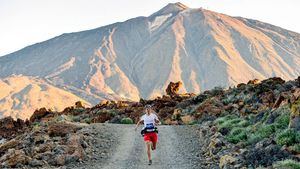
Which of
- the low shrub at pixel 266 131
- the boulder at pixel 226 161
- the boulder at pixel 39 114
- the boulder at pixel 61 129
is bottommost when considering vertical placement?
the boulder at pixel 226 161

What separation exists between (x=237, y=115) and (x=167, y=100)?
1739 centimetres

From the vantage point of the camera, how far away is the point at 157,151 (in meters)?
21.3

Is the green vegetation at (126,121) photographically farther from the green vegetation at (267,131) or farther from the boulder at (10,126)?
the green vegetation at (267,131)

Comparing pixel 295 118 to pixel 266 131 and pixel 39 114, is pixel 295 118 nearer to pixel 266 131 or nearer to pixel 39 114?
pixel 266 131

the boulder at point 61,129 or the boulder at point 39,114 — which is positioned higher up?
the boulder at point 39,114

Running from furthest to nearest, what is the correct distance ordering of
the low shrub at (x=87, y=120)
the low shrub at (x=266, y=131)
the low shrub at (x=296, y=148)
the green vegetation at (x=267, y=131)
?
the low shrub at (x=87, y=120) → the low shrub at (x=266, y=131) → the green vegetation at (x=267, y=131) → the low shrub at (x=296, y=148)

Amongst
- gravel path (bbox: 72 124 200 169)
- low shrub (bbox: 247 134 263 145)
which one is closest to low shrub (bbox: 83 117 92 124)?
gravel path (bbox: 72 124 200 169)

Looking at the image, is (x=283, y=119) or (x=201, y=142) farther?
(x=201, y=142)

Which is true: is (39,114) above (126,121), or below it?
above

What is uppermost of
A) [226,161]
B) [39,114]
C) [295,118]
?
[39,114]

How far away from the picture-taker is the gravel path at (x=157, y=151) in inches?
736

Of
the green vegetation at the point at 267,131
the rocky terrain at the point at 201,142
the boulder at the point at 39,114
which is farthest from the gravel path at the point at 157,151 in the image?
the boulder at the point at 39,114

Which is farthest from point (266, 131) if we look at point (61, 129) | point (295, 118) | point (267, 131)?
point (61, 129)

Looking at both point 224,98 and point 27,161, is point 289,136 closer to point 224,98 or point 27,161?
point 27,161
